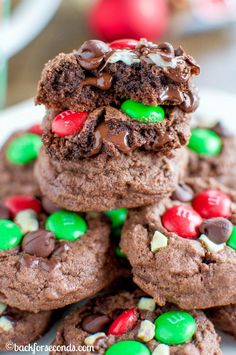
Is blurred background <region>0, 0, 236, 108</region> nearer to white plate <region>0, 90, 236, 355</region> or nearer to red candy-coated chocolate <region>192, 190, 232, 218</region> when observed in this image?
white plate <region>0, 90, 236, 355</region>

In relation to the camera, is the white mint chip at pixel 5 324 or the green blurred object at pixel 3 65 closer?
the white mint chip at pixel 5 324

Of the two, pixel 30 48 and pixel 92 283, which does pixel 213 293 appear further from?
pixel 30 48

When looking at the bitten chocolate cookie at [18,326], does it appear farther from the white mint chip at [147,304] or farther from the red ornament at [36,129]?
the red ornament at [36,129]

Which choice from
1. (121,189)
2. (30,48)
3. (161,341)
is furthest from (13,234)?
(30,48)

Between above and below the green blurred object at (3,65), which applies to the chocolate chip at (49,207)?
below

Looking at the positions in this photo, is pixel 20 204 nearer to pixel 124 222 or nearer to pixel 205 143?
pixel 124 222

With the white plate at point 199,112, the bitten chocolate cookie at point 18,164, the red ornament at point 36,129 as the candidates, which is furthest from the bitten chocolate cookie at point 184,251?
the white plate at point 199,112
